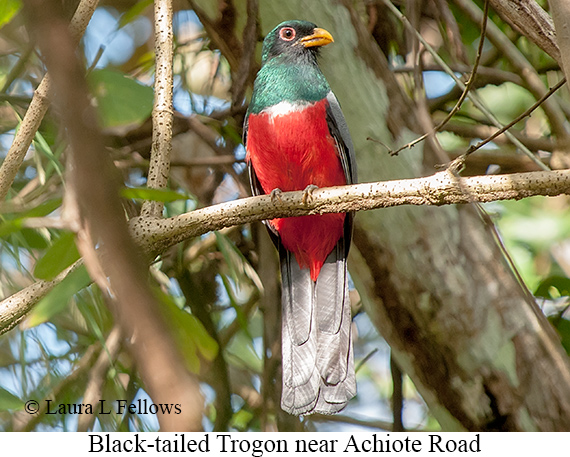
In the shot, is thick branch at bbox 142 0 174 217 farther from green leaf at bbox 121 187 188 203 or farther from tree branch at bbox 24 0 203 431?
tree branch at bbox 24 0 203 431

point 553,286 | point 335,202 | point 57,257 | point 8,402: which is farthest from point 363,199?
point 553,286

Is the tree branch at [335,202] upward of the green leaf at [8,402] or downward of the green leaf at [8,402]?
upward

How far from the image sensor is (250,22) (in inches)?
124

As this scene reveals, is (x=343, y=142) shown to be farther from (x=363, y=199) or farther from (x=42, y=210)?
(x=42, y=210)

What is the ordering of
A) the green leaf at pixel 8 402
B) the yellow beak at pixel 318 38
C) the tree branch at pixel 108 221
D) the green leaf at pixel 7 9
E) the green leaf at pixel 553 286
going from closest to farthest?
1. the tree branch at pixel 108 221
2. the green leaf at pixel 8 402
3. the green leaf at pixel 7 9
4. the yellow beak at pixel 318 38
5. the green leaf at pixel 553 286

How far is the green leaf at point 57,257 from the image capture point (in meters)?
1.76

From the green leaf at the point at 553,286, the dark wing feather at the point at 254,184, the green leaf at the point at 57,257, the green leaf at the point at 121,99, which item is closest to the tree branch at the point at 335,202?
the green leaf at the point at 57,257

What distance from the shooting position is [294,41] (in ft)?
11.0

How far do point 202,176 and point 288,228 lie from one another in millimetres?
979

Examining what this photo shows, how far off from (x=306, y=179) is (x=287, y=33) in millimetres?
740

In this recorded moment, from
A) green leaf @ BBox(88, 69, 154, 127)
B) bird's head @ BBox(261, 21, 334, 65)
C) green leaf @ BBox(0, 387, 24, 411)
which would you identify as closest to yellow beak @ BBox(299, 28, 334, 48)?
bird's head @ BBox(261, 21, 334, 65)

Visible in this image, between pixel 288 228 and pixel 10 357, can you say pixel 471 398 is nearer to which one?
pixel 288 228

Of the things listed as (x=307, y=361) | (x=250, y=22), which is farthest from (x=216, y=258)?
(x=250, y=22)

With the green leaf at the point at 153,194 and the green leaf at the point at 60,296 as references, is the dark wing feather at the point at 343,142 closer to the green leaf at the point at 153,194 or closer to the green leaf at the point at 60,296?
the green leaf at the point at 153,194
